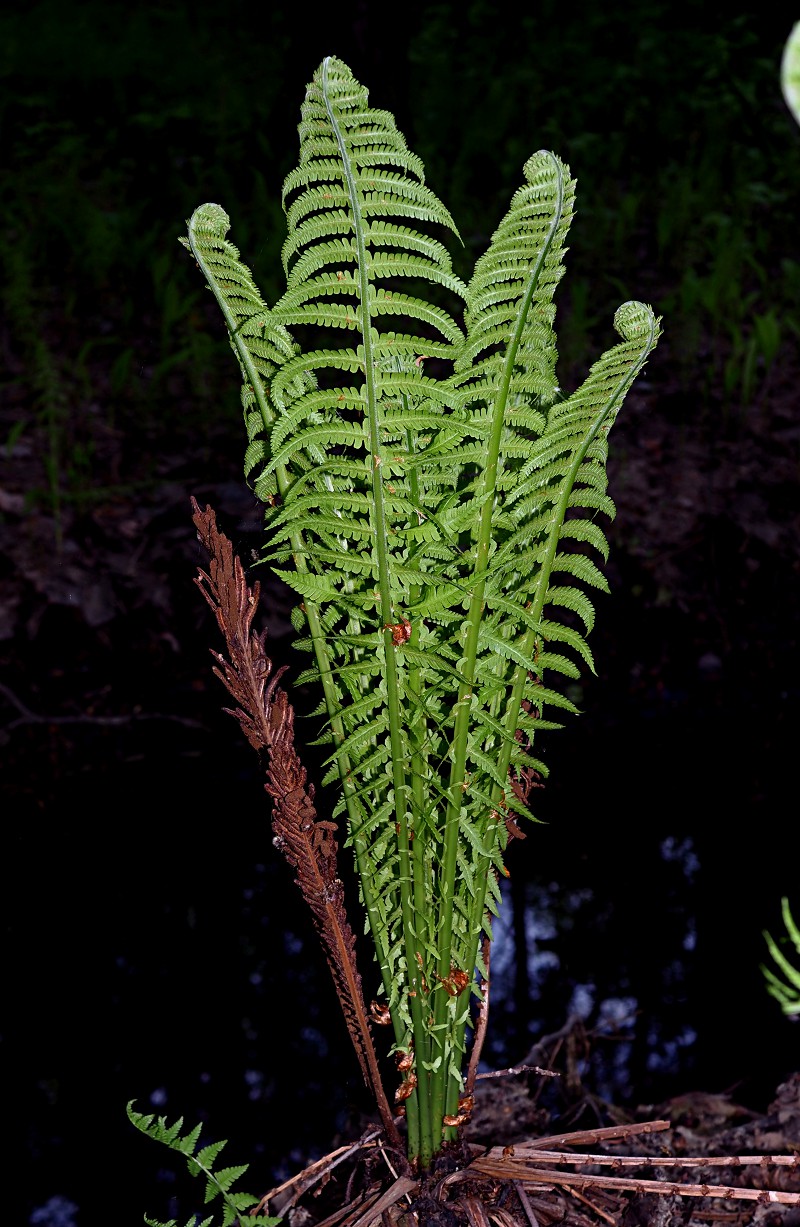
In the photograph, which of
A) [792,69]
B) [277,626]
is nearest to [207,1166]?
[792,69]

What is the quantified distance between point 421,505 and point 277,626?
1.96 m

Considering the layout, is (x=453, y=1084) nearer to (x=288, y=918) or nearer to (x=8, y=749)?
(x=288, y=918)

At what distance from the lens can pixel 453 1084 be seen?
1312 millimetres

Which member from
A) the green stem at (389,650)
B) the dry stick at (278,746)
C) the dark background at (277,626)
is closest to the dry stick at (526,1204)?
the green stem at (389,650)

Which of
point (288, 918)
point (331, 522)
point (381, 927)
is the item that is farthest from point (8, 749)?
point (331, 522)

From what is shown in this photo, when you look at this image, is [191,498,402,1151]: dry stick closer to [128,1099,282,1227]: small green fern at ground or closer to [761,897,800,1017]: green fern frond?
[128,1099,282,1227]: small green fern at ground

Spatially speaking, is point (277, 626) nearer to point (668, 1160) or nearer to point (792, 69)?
point (668, 1160)

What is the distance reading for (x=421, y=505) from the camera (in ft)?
3.58

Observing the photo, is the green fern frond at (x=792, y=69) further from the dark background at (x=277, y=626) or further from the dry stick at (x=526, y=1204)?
the dark background at (x=277, y=626)

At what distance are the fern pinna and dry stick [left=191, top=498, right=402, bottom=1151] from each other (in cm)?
4

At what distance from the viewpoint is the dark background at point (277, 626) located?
6.05ft

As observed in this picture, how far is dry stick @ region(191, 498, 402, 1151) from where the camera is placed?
1078 mm

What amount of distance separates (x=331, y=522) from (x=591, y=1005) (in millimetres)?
1249

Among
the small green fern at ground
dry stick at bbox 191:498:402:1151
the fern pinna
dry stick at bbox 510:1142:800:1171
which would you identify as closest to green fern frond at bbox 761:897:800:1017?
dry stick at bbox 510:1142:800:1171
